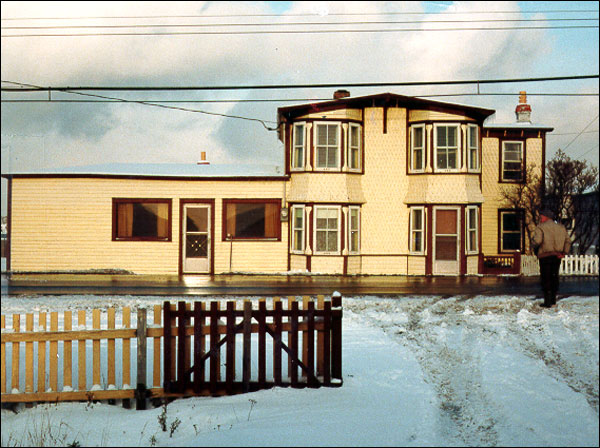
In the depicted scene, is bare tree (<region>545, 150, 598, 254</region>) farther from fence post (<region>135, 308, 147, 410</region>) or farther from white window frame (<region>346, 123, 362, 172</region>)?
fence post (<region>135, 308, 147, 410</region>)

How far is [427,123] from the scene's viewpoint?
22688 millimetres

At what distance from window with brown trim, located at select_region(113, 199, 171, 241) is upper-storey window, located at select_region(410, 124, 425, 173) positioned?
31.8 ft

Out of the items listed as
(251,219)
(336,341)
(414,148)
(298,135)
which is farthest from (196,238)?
(336,341)

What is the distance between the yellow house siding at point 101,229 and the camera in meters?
20.0

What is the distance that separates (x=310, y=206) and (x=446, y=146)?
19.4ft

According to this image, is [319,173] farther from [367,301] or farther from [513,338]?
[513,338]

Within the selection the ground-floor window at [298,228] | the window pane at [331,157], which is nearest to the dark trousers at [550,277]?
the ground-floor window at [298,228]

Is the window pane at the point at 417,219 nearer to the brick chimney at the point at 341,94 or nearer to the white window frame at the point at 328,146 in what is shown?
the white window frame at the point at 328,146

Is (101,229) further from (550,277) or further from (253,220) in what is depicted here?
(550,277)

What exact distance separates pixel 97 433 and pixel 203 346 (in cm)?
146

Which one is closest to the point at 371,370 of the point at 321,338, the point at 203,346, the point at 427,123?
the point at 321,338

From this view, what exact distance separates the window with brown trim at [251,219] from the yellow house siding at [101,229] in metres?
0.23

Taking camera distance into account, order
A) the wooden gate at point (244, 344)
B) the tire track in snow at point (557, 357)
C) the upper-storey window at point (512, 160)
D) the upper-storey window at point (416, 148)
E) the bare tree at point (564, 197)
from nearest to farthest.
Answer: the tire track in snow at point (557, 357) → the wooden gate at point (244, 344) → the bare tree at point (564, 197) → the upper-storey window at point (416, 148) → the upper-storey window at point (512, 160)

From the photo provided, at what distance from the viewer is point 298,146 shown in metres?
22.5
